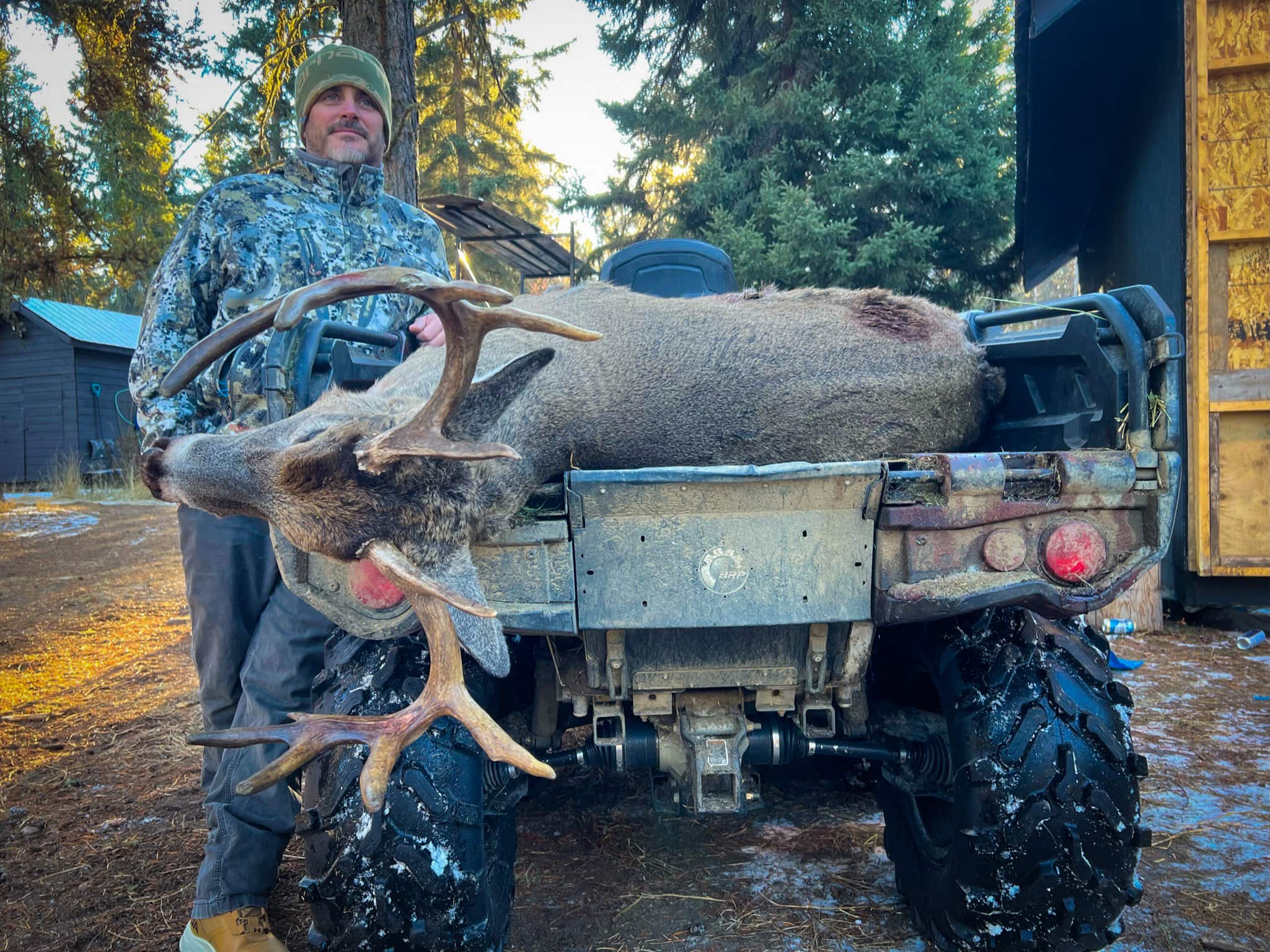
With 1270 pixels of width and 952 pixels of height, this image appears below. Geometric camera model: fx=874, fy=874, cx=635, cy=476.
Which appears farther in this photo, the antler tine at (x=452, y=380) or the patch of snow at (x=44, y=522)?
the patch of snow at (x=44, y=522)

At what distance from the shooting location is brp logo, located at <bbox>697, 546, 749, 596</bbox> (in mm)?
2068

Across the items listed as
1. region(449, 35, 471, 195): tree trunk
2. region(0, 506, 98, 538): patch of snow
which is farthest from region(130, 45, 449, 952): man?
region(449, 35, 471, 195): tree trunk

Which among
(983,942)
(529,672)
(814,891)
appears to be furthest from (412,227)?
(983,942)

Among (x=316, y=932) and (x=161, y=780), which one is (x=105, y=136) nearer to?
(x=161, y=780)

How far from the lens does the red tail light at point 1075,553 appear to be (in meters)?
2.09

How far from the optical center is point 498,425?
241 centimetres

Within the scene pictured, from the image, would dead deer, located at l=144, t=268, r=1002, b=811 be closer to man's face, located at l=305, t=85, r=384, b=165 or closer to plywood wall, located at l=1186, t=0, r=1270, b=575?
man's face, located at l=305, t=85, r=384, b=165

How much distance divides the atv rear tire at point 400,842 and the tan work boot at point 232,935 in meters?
0.57

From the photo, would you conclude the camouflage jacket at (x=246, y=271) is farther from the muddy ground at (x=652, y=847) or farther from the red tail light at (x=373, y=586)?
the muddy ground at (x=652, y=847)

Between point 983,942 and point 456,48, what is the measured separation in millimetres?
9717

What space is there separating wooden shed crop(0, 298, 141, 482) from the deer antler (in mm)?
25723

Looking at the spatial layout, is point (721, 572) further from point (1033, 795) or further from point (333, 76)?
point (333, 76)

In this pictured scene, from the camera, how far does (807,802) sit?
3.61 m

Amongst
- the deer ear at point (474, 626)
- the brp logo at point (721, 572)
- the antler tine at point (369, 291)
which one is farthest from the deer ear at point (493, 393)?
the brp logo at point (721, 572)
